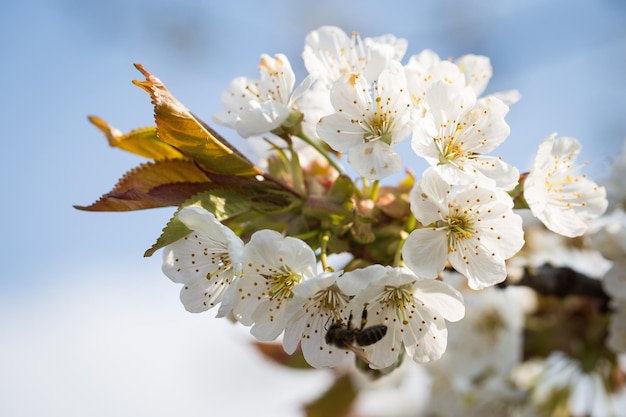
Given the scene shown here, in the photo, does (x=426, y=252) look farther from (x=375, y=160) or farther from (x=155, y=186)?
(x=155, y=186)

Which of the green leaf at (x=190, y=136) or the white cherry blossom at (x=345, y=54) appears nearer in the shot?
the green leaf at (x=190, y=136)

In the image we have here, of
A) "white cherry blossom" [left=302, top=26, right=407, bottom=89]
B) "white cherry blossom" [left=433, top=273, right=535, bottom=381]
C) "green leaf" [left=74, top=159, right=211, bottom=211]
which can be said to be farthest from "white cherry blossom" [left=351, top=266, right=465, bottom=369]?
"white cherry blossom" [left=433, top=273, right=535, bottom=381]

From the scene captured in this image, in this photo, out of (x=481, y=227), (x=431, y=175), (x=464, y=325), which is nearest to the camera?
(x=431, y=175)

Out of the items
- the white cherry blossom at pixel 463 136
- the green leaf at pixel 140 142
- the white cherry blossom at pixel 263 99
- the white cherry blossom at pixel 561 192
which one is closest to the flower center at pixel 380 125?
the white cherry blossom at pixel 463 136

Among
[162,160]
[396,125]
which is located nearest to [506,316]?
[396,125]

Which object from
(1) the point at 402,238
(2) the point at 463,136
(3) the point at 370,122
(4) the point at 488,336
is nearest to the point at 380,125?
(3) the point at 370,122

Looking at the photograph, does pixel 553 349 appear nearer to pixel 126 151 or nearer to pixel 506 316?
pixel 506 316

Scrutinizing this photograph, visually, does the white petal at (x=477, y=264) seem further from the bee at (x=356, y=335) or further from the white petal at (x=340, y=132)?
the white petal at (x=340, y=132)
